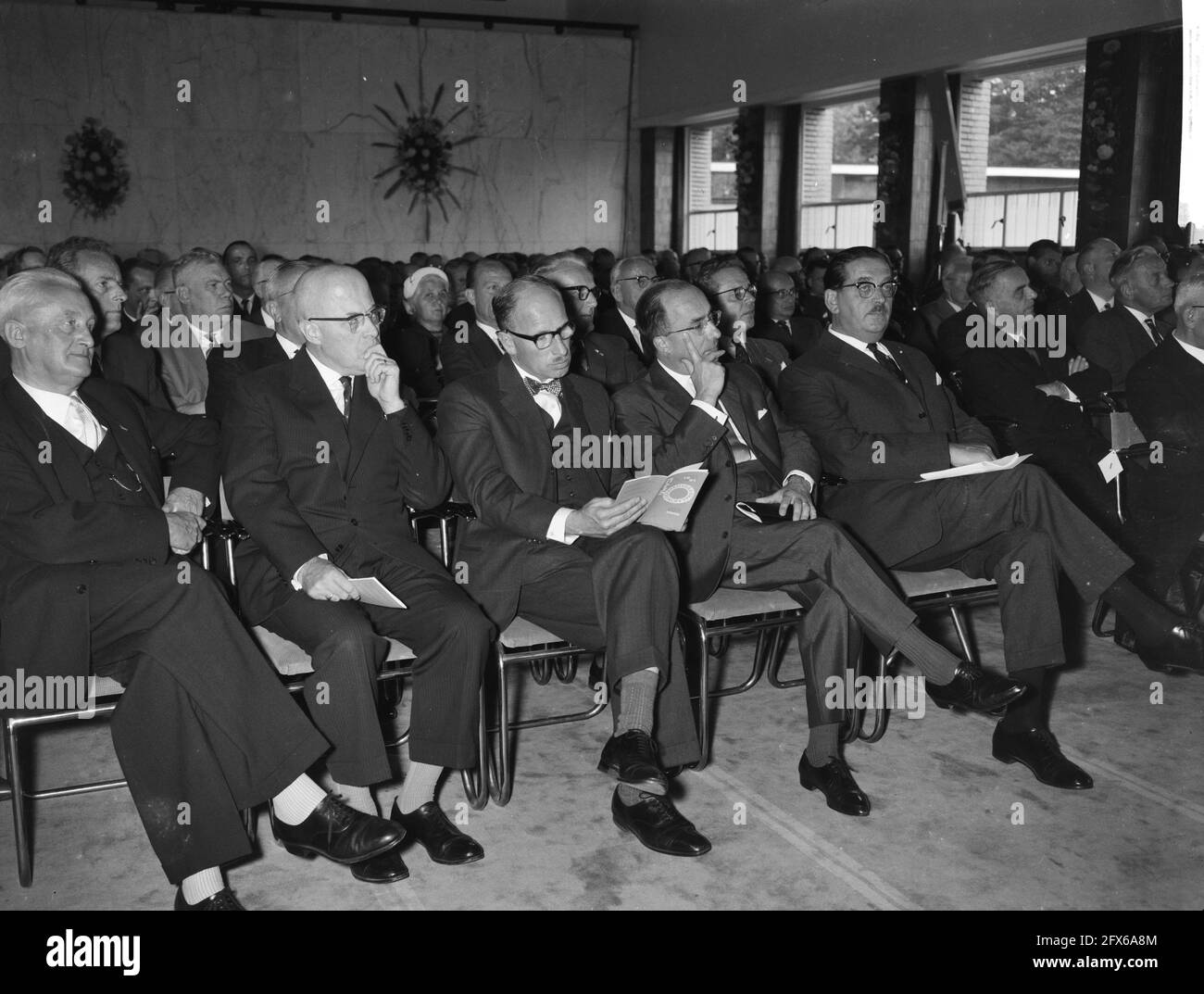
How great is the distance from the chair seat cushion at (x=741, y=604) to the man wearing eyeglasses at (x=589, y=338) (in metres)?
1.52

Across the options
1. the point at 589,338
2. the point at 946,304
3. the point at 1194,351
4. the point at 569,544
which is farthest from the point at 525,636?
the point at 946,304

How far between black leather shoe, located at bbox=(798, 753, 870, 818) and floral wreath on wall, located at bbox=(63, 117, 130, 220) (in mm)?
11427

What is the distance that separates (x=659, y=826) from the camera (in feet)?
9.00

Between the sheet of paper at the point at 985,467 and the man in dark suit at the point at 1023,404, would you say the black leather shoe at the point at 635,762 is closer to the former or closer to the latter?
the sheet of paper at the point at 985,467

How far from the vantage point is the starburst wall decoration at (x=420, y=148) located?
13375mm

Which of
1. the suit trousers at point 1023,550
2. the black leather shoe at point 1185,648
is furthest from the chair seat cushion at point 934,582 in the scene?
the black leather shoe at point 1185,648

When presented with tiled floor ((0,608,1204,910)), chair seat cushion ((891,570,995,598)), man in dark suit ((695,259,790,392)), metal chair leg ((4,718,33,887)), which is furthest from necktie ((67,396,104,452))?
man in dark suit ((695,259,790,392))

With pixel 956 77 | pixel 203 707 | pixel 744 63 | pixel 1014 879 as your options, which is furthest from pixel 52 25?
pixel 1014 879

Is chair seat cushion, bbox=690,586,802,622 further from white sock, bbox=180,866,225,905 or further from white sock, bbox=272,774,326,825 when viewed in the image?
white sock, bbox=180,866,225,905

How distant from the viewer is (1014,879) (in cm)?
262

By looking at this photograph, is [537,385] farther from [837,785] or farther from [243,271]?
[243,271]

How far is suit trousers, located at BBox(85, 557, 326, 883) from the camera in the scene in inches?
94.8

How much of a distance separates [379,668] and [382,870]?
465mm
